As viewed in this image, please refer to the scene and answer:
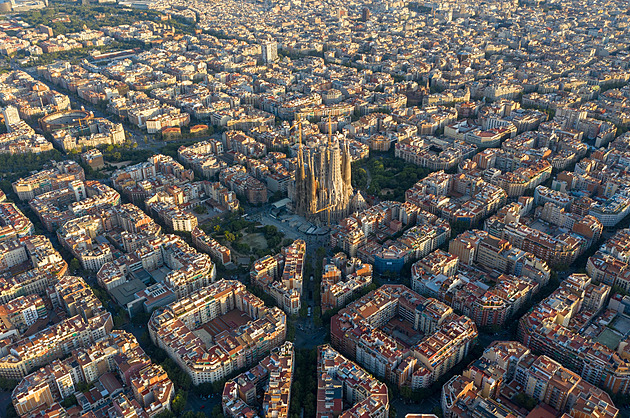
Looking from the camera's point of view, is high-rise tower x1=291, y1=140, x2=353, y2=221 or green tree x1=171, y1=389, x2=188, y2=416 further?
high-rise tower x1=291, y1=140, x2=353, y2=221

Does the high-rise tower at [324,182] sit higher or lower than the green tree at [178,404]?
higher

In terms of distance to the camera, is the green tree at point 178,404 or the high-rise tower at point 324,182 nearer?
the green tree at point 178,404

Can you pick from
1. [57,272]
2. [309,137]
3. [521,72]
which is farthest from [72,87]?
[521,72]

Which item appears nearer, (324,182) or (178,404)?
(178,404)

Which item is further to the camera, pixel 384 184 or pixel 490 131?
pixel 490 131

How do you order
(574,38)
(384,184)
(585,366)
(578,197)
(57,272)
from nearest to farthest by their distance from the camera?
(585,366)
(57,272)
(578,197)
(384,184)
(574,38)

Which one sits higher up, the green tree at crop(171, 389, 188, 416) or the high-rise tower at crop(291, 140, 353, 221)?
the high-rise tower at crop(291, 140, 353, 221)

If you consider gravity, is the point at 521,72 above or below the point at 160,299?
above

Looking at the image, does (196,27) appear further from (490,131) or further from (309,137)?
(490,131)

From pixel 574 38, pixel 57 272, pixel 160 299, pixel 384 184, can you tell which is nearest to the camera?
pixel 160 299

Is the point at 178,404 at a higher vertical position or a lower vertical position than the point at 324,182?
lower
